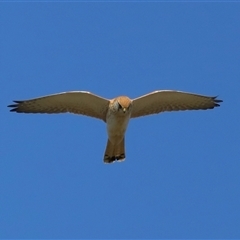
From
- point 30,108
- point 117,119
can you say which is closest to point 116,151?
point 117,119

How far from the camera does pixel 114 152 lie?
16734 mm

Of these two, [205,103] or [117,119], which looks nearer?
[117,119]

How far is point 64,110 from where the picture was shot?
1672 cm

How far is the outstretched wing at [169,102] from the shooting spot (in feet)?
54.3

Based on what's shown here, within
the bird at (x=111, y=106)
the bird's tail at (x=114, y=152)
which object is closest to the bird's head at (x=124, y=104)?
the bird at (x=111, y=106)

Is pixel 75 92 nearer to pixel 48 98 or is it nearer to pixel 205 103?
pixel 48 98

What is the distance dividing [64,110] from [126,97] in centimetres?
174

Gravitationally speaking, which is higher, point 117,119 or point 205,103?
point 205,103

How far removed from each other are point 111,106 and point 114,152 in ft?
4.12

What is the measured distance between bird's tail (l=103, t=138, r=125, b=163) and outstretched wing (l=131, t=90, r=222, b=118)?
0.81m

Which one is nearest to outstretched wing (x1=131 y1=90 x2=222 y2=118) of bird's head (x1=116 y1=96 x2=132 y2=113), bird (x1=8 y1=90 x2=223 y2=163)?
bird (x1=8 y1=90 x2=223 y2=163)

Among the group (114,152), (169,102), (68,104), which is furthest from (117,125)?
(169,102)

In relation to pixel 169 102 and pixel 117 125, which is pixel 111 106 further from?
pixel 169 102

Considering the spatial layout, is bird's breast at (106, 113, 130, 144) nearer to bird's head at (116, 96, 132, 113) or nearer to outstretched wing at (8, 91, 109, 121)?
bird's head at (116, 96, 132, 113)
